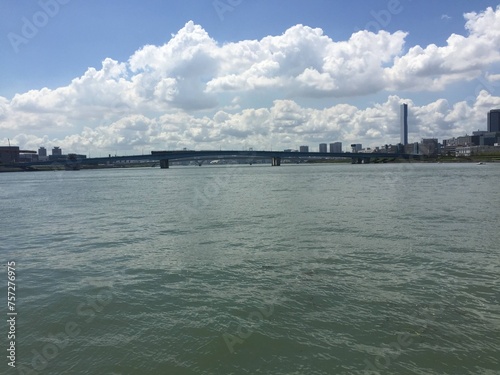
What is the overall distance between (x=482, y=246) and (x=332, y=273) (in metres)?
9.14

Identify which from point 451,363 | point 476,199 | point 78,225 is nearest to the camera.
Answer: point 451,363

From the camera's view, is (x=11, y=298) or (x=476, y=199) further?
(x=476, y=199)

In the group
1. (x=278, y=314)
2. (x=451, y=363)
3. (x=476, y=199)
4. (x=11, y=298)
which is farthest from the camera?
(x=476, y=199)

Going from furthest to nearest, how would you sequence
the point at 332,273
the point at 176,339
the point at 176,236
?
the point at 176,236
the point at 332,273
the point at 176,339

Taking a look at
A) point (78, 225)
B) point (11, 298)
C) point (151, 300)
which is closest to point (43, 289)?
point (11, 298)

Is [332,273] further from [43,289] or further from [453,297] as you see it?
[43,289]

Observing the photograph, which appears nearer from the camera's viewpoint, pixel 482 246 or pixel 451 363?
pixel 451 363

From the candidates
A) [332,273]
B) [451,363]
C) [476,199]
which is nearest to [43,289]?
[332,273]

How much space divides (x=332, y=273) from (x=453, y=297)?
14.3 feet

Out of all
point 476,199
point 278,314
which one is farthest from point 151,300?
point 476,199

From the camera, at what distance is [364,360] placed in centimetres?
866

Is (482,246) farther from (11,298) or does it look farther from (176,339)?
(11,298)

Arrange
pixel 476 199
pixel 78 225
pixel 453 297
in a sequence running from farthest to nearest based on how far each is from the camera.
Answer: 1. pixel 476 199
2. pixel 78 225
3. pixel 453 297

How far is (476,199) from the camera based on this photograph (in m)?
40.7
